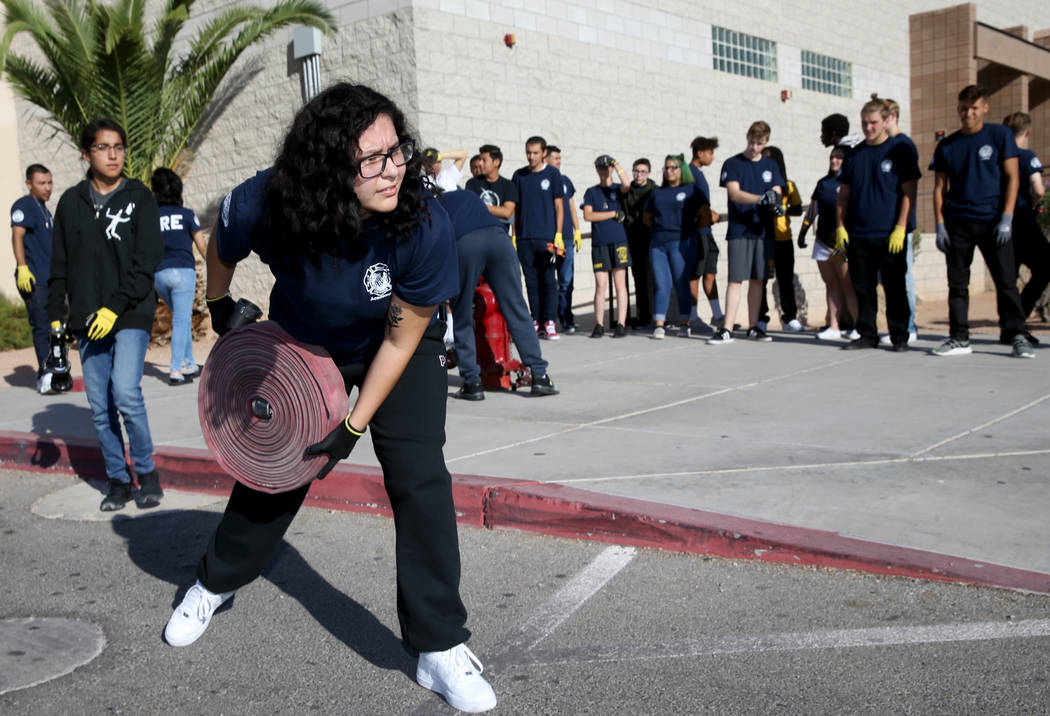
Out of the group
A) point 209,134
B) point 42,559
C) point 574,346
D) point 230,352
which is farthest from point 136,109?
point 230,352

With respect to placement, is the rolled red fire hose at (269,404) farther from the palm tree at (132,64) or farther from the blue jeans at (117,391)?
the palm tree at (132,64)

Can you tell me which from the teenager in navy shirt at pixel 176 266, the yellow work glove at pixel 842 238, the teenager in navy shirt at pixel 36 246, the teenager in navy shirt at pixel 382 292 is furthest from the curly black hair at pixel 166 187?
the teenager in navy shirt at pixel 382 292

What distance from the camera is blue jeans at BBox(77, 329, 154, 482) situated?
17.0 feet

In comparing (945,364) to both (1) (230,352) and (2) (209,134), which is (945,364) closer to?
(1) (230,352)

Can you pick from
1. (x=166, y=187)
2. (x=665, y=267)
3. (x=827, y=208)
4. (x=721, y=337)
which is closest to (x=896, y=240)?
(x=827, y=208)

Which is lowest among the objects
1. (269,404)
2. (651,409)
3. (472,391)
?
(651,409)

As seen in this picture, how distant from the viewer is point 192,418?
761 cm

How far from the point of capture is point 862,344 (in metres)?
9.65

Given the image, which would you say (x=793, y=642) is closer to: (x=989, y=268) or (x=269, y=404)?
(x=269, y=404)

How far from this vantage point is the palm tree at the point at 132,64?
12.7m

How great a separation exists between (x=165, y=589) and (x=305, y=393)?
155 centimetres

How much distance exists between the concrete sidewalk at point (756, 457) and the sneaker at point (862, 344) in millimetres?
342

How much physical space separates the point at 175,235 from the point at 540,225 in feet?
12.7

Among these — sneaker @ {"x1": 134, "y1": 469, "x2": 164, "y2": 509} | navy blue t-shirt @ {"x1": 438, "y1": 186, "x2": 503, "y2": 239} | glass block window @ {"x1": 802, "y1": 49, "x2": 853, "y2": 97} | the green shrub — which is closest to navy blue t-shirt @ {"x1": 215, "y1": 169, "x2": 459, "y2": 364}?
→ sneaker @ {"x1": 134, "y1": 469, "x2": 164, "y2": 509}
